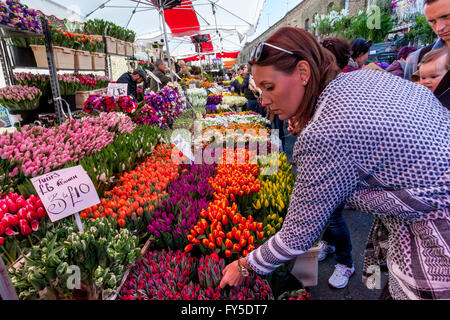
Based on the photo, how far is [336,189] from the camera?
82 centimetres

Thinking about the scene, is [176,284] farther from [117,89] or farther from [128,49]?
[128,49]

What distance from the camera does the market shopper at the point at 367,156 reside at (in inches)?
30.8

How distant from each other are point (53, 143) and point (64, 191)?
0.92 m

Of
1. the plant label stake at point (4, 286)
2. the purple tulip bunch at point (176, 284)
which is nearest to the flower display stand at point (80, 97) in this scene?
the purple tulip bunch at point (176, 284)

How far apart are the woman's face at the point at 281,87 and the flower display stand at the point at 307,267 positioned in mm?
915

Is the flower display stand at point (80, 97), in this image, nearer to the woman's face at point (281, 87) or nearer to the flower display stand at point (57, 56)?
the flower display stand at point (57, 56)

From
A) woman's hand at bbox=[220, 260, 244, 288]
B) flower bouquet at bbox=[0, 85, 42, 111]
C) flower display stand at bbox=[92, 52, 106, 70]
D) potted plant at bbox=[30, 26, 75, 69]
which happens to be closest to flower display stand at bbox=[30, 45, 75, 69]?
potted plant at bbox=[30, 26, 75, 69]

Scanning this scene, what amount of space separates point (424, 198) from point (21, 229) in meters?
1.58

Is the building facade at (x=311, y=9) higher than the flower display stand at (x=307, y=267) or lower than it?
higher

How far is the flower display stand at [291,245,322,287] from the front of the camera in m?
1.55

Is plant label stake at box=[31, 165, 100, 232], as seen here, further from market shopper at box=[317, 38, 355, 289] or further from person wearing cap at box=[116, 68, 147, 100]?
person wearing cap at box=[116, 68, 147, 100]

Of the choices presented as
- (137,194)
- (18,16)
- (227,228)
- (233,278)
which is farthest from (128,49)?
(233,278)

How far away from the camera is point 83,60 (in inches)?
151
